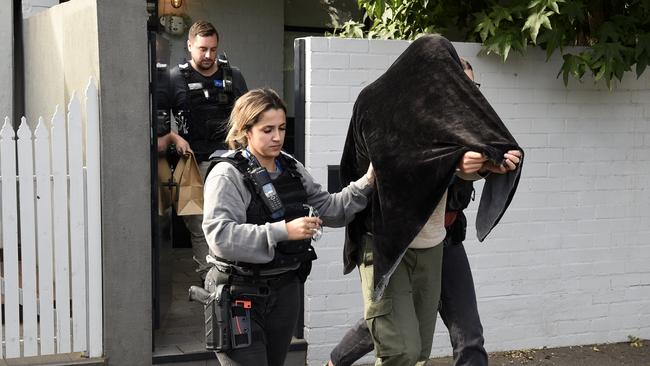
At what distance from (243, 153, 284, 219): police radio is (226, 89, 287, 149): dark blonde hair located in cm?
16

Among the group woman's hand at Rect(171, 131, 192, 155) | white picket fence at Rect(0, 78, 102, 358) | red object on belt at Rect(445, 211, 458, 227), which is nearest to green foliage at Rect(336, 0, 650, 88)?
woman's hand at Rect(171, 131, 192, 155)

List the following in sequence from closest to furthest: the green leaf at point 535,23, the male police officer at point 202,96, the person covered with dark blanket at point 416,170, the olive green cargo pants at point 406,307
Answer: the person covered with dark blanket at point 416,170 → the olive green cargo pants at point 406,307 → the green leaf at point 535,23 → the male police officer at point 202,96

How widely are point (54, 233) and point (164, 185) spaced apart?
0.91 meters

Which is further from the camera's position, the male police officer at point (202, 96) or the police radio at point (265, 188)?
the male police officer at point (202, 96)

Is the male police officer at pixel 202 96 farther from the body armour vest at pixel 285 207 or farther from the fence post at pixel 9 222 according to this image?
the body armour vest at pixel 285 207

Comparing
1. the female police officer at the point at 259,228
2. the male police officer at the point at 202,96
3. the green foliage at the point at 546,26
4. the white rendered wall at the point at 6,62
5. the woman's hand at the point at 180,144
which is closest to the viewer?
the female police officer at the point at 259,228

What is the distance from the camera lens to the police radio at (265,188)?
3902 millimetres

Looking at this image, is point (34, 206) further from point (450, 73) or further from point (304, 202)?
point (450, 73)

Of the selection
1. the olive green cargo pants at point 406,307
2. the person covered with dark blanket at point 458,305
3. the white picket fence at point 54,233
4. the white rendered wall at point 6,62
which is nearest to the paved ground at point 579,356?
the person covered with dark blanket at point 458,305

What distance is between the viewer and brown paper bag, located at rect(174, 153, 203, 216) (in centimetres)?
602

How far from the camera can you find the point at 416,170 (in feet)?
13.5

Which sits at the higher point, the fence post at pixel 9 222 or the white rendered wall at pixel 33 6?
the white rendered wall at pixel 33 6

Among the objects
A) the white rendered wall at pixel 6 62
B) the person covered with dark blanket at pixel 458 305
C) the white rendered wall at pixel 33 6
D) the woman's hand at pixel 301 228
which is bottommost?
the person covered with dark blanket at pixel 458 305

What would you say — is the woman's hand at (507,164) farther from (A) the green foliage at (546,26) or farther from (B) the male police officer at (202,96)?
(B) the male police officer at (202,96)
